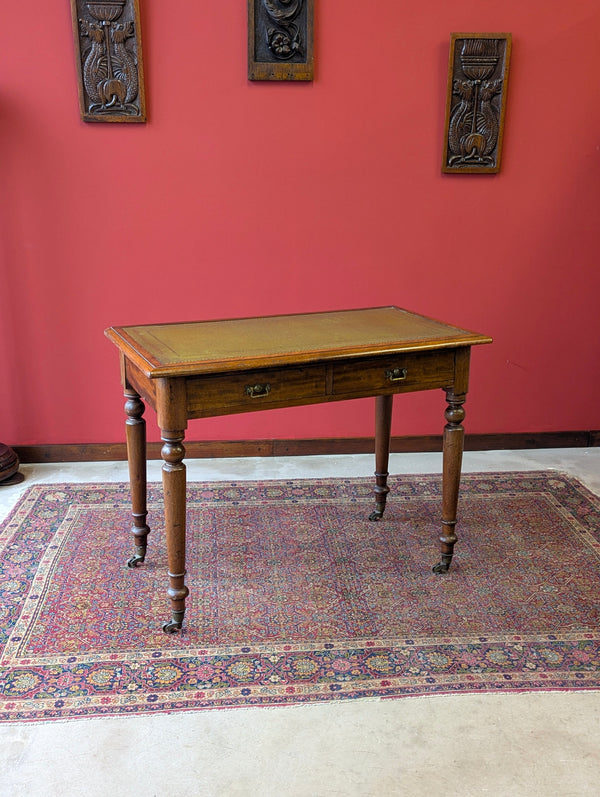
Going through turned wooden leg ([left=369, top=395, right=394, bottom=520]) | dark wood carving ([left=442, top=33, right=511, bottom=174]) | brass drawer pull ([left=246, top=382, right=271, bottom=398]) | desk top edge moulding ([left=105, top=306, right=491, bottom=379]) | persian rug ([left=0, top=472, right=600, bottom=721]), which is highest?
dark wood carving ([left=442, top=33, right=511, bottom=174])

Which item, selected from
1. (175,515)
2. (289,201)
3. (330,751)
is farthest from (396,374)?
(289,201)

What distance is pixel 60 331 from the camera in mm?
3566

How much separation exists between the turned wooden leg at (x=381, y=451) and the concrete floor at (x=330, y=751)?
1.14 m

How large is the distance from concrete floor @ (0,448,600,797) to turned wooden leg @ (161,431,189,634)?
1.35 ft

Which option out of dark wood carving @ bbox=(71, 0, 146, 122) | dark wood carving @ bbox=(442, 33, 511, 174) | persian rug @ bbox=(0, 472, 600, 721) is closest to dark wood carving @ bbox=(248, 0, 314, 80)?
dark wood carving @ bbox=(71, 0, 146, 122)

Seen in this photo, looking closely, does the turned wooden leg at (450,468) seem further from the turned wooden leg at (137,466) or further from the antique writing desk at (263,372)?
the turned wooden leg at (137,466)

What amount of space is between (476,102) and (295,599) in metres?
2.46

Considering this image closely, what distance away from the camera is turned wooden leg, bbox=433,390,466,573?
253 cm

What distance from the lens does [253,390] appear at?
2.20m

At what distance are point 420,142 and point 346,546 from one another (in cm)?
198

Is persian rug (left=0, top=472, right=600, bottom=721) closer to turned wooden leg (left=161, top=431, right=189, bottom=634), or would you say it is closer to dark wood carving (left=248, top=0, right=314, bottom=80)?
turned wooden leg (left=161, top=431, right=189, bottom=634)

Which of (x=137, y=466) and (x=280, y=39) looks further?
(x=280, y=39)

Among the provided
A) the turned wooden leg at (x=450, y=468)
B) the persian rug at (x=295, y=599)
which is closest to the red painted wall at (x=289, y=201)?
the persian rug at (x=295, y=599)

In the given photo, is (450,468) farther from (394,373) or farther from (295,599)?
(295,599)
